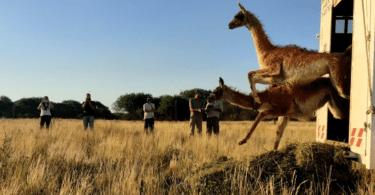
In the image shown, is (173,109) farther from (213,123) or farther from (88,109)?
(213,123)

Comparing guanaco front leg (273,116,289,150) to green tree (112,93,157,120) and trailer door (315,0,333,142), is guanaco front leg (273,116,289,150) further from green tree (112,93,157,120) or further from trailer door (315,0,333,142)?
green tree (112,93,157,120)

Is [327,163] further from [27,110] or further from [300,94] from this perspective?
[27,110]

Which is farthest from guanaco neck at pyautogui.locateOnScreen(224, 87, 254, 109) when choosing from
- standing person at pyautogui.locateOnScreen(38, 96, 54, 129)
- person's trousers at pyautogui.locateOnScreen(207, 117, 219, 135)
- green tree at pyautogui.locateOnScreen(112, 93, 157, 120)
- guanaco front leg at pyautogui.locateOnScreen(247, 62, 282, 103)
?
green tree at pyautogui.locateOnScreen(112, 93, 157, 120)

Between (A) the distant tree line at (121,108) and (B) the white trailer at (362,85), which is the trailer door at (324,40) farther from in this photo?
(A) the distant tree line at (121,108)

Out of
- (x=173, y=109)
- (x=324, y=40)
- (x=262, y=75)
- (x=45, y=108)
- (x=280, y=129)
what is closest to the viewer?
(x=262, y=75)

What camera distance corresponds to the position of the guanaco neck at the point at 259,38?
584 cm

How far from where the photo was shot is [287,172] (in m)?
4.12

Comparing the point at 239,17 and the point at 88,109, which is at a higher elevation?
the point at 239,17

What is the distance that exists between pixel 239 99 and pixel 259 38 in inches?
54.2

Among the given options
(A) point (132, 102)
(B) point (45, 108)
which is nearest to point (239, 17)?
(B) point (45, 108)

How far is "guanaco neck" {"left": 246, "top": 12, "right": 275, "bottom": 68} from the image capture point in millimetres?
5843

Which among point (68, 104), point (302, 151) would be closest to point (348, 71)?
point (302, 151)

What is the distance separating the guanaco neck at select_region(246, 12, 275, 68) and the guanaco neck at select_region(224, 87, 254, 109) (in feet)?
3.44

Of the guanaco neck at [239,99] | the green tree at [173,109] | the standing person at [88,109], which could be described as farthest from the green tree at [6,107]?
the guanaco neck at [239,99]
